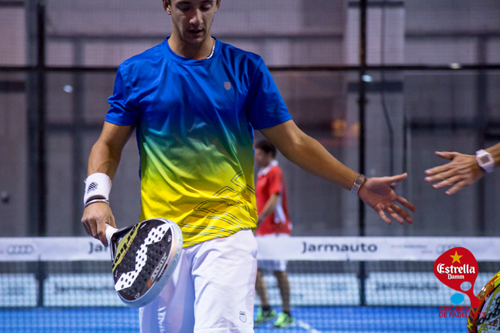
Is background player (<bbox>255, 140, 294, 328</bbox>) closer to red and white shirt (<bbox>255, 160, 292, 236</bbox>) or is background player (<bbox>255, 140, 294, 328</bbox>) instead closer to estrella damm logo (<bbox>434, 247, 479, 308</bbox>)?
red and white shirt (<bbox>255, 160, 292, 236</bbox>)

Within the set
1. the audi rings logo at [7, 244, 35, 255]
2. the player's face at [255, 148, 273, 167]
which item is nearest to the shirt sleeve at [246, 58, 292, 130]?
the audi rings logo at [7, 244, 35, 255]

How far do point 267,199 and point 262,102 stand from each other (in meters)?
3.99

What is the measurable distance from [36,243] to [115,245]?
3.37 m

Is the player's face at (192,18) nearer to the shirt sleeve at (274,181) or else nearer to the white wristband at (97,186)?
the white wristband at (97,186)

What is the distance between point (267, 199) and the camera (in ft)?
20.0

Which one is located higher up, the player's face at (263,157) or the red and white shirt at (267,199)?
the player's face at (263,157)

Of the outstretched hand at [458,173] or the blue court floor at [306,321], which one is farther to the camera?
the blue court floor at [306,321]

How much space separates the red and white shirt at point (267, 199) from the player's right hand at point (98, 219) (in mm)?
4127

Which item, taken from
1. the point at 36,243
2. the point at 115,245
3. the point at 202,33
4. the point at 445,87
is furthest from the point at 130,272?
the point at 445,87

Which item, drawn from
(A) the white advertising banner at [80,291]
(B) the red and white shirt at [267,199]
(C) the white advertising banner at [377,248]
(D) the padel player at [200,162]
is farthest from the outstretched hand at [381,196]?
(A) the white advertising banner at [80,291]

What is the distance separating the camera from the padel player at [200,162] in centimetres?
192

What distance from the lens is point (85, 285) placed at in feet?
21.9

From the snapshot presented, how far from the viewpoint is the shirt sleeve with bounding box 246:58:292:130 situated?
7.08ft

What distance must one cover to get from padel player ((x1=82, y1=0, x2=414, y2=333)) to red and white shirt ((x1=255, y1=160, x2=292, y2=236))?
3827mm
